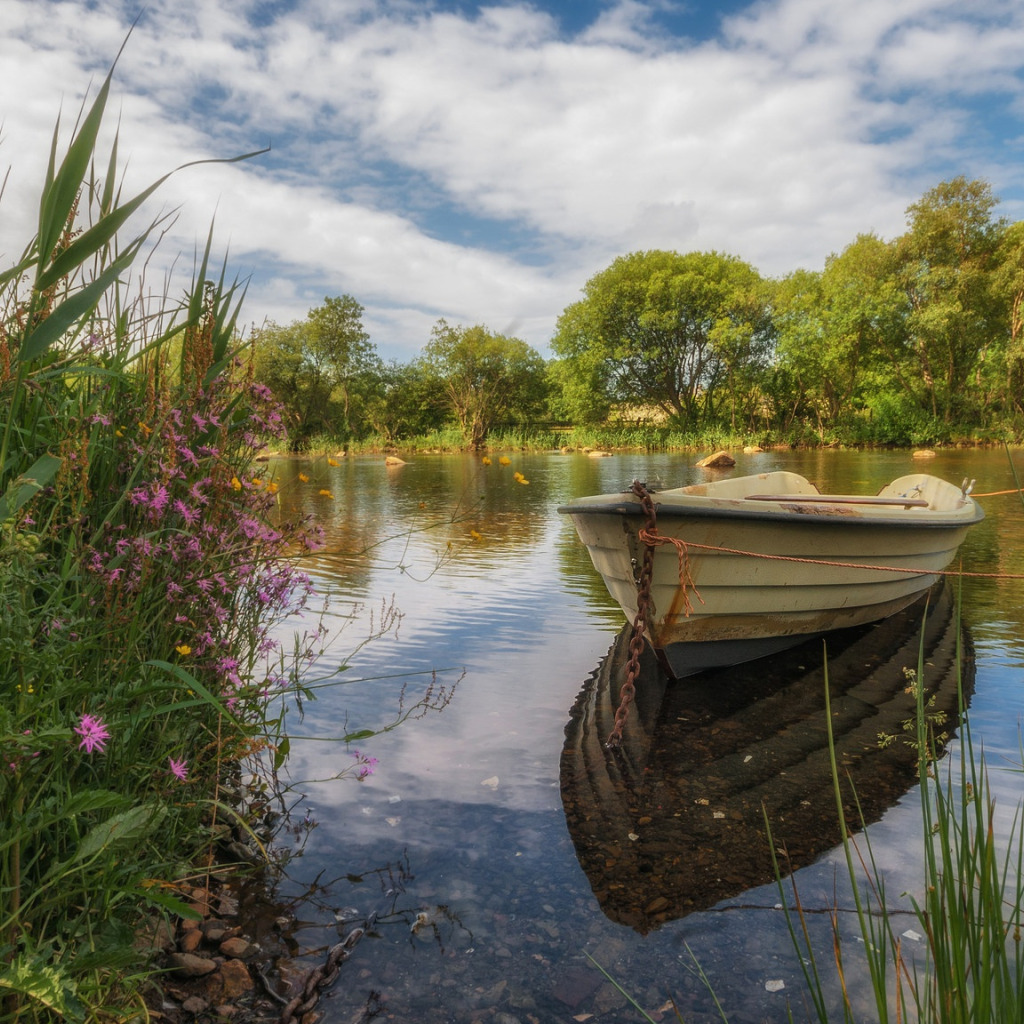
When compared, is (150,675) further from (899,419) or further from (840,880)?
(899,419)

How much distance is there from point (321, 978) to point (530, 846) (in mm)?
1038

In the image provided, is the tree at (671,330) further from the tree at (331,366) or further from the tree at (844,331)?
the tree at (331,366)

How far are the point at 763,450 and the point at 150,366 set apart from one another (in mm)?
39806

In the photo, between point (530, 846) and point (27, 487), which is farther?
point (530, 846)

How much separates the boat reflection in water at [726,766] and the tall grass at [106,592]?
1.46m

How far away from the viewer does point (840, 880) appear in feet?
9.45

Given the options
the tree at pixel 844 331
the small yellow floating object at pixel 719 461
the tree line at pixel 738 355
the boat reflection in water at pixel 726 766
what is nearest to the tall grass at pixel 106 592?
the boat reflection in water at pixel 726 766

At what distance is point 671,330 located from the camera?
153 ft

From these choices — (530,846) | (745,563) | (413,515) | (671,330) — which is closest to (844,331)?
(671,330)

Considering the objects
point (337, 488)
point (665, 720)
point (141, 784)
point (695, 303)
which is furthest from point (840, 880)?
point (695, 303)

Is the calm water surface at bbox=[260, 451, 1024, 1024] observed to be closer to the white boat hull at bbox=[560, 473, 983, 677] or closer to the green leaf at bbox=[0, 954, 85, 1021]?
the white boat hull at bbox=[560, 473, 983, 677]

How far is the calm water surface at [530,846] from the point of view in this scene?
2297mm

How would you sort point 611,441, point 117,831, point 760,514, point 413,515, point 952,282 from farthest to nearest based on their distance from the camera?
point 611,441 → point 952,282 → point 413,515 → point 760,514 → point 117,831

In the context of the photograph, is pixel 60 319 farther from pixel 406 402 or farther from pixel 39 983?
pixel 406 402
